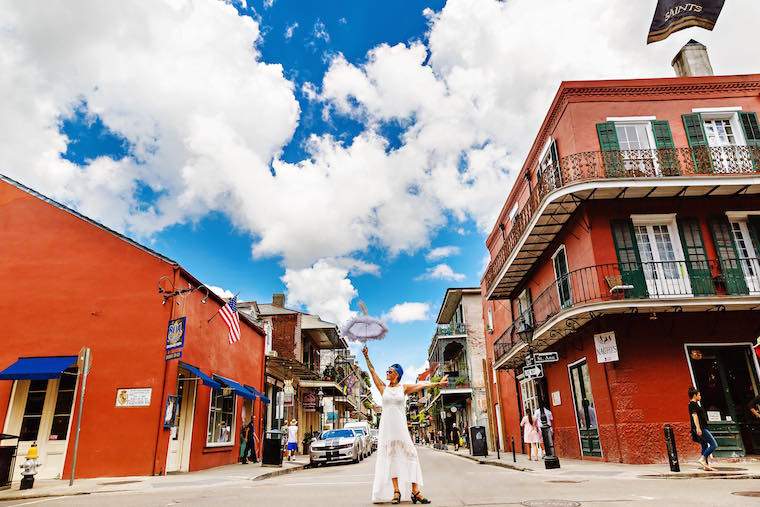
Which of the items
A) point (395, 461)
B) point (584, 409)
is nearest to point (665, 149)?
point (584, 409)

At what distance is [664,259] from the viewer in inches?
572

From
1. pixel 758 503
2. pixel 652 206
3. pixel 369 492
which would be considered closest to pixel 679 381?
pixel 652 206

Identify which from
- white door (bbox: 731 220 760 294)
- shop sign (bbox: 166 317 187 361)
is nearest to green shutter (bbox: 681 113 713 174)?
white door (bbox: 731 220 760 294)

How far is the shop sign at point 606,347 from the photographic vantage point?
44.0ft

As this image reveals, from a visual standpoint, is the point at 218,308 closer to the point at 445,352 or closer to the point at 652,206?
the point at 652,206

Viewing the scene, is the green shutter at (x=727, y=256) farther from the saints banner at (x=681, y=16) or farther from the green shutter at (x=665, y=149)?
the saints banner at (x=681, y=16)

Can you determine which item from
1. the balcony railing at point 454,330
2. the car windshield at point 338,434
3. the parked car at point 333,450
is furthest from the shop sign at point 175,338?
the balcony railing at point 454,330

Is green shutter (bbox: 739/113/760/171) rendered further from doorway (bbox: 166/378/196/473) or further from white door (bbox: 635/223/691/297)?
doorway (bbox: 166/378/196/473)

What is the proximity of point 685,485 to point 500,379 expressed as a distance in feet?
61.5

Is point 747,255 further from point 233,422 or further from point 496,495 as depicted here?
point 233,422

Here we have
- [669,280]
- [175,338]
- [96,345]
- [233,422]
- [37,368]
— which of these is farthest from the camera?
[233,422]

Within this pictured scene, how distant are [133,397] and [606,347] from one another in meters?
12.4

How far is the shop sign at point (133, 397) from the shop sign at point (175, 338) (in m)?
0.96

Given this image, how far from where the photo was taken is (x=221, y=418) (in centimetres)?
1767
